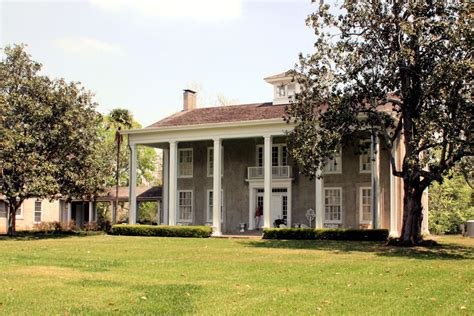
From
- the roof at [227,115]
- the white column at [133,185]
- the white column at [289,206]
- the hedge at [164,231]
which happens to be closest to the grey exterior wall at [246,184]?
the white column at [289,206]

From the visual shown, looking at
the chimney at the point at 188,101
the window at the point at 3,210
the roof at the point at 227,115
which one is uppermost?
the chimney at the point at 188,101

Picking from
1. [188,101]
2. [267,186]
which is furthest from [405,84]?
[188,101]

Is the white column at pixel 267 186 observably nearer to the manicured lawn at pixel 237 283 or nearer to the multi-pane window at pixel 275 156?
the multi-pane window at pixel 275 156

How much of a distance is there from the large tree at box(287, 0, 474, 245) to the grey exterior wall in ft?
24.5

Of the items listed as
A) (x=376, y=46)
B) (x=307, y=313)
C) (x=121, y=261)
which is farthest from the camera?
(x=376, y=46)

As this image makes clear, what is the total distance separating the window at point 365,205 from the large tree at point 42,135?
1419 cm

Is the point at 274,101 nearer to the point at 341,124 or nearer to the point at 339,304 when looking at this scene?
the point at 341,124

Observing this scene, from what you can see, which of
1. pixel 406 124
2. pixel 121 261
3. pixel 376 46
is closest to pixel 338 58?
pixel 376 46

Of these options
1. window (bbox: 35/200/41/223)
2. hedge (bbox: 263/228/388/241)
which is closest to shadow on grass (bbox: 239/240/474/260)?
hedge (bbox: 263/228/388/241)

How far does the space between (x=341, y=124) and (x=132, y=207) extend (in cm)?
1689

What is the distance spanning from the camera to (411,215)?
24641mm

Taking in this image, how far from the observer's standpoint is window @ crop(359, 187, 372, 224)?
1298 inches

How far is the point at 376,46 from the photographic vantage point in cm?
2353

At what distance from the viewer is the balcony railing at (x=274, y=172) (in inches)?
1389
